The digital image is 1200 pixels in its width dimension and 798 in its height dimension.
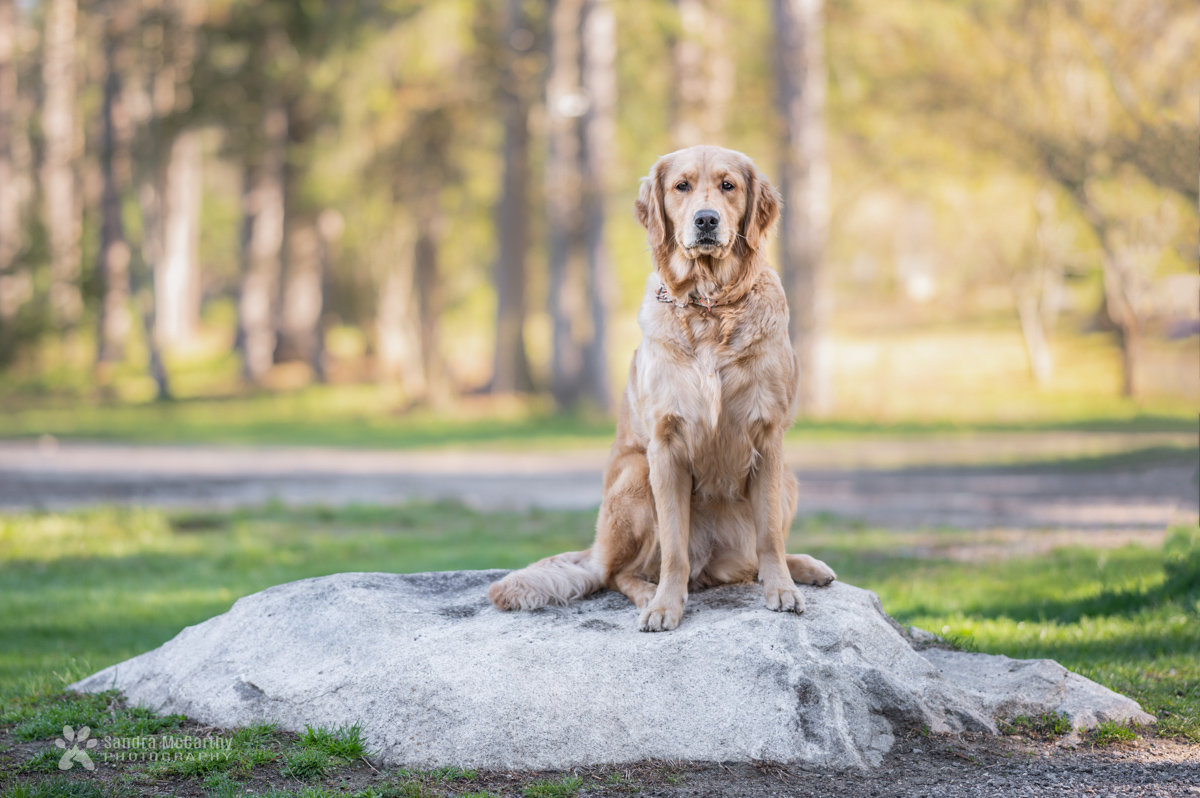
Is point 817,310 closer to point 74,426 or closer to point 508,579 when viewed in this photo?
point 74,426

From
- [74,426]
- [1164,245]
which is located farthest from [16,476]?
[1164,245]

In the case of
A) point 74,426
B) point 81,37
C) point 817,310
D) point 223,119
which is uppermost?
point 81,37

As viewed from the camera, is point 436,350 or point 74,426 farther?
point 436,350

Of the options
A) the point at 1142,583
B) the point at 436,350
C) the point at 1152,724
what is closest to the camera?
the point at 1152,724

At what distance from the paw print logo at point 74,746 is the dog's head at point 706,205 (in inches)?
137

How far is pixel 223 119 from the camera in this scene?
92.1 ft

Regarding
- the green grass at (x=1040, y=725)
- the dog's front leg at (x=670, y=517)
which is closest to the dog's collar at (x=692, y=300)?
the dog's front leg at (x=670, y=517)

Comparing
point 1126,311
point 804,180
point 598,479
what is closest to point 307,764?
point 598,479

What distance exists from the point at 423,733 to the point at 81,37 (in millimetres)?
28252

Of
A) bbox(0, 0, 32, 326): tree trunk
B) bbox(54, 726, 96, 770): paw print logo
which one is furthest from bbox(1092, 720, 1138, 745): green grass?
bbox(0, 0, 32, 326): tree trunk

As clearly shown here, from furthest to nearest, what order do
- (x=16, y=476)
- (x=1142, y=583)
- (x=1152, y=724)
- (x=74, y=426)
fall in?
(x=74, y=426)
(x=16, y=476)
(x=1142, y=583)
(x=1152, y=724)

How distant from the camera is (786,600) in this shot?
5.25m

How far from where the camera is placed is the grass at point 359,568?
194 inches

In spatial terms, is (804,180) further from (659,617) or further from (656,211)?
(659,617)
